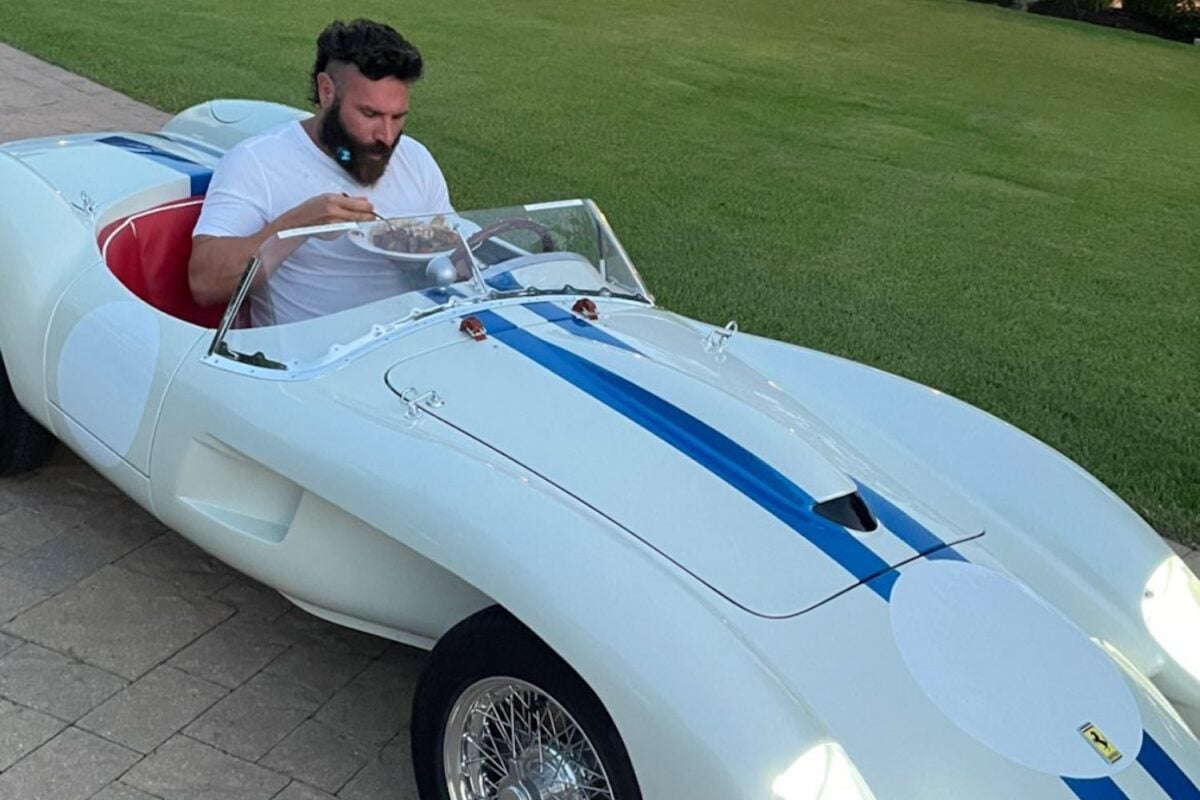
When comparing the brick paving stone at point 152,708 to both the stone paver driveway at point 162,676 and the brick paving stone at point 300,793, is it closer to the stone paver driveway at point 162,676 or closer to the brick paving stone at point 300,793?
the stone paver driveway at point 162,676

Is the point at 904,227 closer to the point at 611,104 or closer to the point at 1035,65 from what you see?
the point at 611,104

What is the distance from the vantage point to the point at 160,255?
12.8 feet

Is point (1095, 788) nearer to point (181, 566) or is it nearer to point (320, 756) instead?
point (320, 756)

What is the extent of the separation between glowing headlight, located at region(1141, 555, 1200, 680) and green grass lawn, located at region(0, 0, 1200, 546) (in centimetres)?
A: 158

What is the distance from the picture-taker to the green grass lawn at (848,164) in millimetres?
5789

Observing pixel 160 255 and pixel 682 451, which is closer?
pixel 682 451

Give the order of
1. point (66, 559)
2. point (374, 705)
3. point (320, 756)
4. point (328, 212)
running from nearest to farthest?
point (320, 756) < point (374, 705) < point (328, 212) < point (66, 559)

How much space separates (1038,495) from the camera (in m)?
3.15

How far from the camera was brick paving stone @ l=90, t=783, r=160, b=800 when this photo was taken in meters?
2.69

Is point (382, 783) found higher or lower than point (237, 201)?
lower

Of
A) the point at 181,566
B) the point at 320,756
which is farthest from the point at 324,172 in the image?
the point at 320,756

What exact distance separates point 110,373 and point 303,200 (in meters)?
0.79

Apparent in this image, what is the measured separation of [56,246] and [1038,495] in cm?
273

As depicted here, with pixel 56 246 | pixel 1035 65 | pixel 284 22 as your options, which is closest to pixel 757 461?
pixel 56 246
